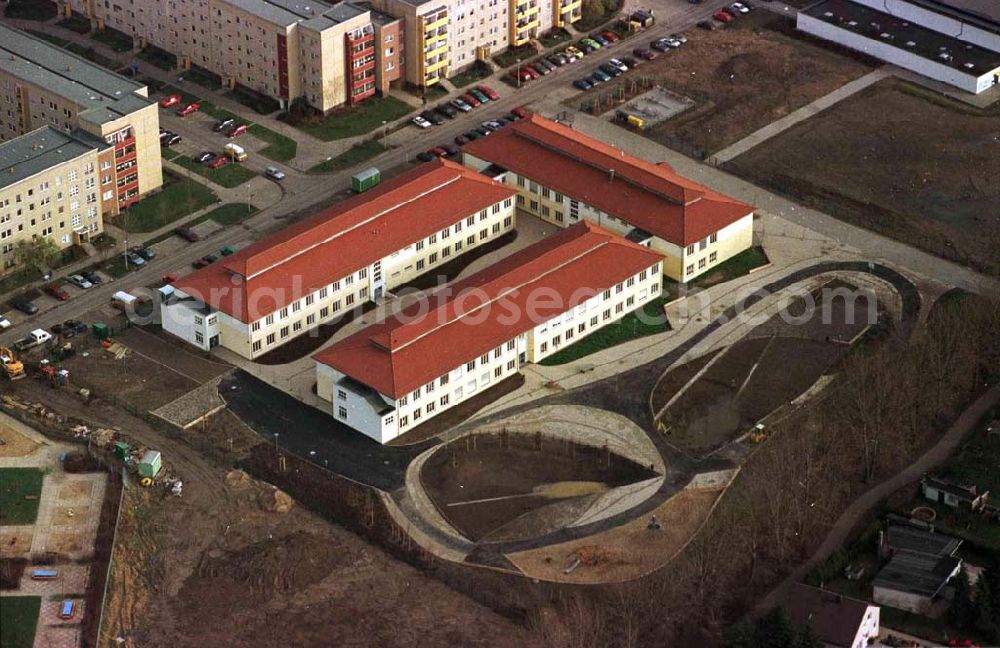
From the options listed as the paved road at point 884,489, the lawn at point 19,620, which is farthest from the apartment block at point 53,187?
the paved road at point 884,489

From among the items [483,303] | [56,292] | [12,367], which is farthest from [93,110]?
[483,303]

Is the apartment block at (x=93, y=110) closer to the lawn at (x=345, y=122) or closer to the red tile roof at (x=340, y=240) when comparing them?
the lawn at (x=345, y=122)

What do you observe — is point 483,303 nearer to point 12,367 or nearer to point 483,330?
point 483,330

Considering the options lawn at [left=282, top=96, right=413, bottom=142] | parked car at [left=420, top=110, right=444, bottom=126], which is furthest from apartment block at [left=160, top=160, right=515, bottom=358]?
parked car at [left=420, top=110, right=444, bottom=126]

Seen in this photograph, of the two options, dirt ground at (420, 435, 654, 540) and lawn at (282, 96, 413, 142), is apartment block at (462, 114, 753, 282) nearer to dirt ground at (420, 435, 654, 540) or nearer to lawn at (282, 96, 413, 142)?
lawn at (282, 96, 413, 142)

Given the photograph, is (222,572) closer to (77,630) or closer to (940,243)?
(77,630)

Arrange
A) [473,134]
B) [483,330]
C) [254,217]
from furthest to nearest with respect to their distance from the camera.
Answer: [473,134] → [254,217] → [483,330]
